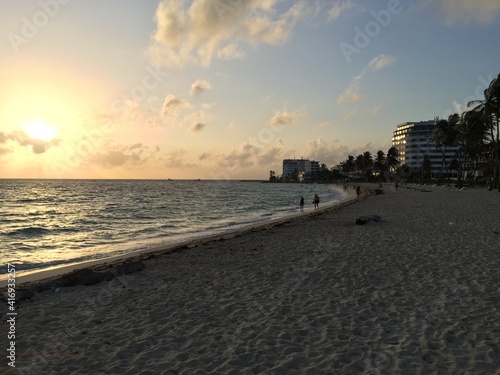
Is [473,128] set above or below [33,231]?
above

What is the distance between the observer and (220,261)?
13.6 meters

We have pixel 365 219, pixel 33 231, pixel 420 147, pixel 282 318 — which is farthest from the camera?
pixel 420 147

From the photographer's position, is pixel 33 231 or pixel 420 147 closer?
pixel 33 231

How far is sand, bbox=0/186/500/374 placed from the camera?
18.5 ft

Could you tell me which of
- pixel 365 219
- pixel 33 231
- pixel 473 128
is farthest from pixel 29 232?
pixel 473 128

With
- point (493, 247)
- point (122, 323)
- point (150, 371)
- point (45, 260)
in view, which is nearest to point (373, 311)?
point (150, 371)

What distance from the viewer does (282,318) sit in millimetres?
7402

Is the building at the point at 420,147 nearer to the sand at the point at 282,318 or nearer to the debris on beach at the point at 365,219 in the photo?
the debris on beach at the point at 365,219

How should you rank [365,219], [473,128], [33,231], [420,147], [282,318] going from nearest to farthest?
[282,318]
[365,219]
[33,231]
[473,128]
[420,147]

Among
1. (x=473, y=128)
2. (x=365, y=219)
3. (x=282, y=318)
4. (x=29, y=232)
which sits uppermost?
(x=473, y=128)

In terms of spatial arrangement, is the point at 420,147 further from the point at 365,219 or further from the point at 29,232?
the point at 29,232

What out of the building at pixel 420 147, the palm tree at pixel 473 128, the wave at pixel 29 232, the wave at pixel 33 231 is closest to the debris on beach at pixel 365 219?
the wave at pixel 33 231

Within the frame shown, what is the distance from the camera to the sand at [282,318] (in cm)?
564

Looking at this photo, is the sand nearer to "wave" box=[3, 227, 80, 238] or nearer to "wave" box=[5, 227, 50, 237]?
"wave" box=[3, 227, 80, 238]
